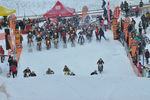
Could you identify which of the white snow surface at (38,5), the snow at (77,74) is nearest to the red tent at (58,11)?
the snow at (77,74)

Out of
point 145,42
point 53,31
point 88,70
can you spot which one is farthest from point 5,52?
point 145,42

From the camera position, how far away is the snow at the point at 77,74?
5.00 meters

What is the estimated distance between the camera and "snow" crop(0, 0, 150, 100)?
16.4ft

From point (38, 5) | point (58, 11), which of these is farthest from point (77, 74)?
point (38, 5)

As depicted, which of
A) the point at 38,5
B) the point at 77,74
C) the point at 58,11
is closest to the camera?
the point at 77,74

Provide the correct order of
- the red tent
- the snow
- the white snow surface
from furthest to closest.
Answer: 1. the white snow surface
2. the red tent
3. the snow

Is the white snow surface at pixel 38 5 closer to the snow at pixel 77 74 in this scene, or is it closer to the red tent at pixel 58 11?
the snow at pixel 77 74

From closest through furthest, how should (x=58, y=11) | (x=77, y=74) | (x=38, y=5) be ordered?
(x=77, y=74) → (x=58, y=11) → (x=38, y=5)

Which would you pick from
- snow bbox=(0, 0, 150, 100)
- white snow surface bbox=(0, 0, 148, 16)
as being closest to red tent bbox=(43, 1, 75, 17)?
snow bbox=(0, 0, 150, 100)

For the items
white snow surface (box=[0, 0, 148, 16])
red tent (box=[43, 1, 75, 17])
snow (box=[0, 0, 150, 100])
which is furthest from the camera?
white snow surface (box=[0, 0, 148, 16])

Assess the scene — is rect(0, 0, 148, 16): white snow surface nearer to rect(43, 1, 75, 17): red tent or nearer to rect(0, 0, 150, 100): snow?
rect(0, 0, 150, 100): snow

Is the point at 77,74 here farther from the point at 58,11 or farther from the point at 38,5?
the point at 38,5

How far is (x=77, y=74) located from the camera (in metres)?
13.2

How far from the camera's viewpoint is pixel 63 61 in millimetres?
15258
